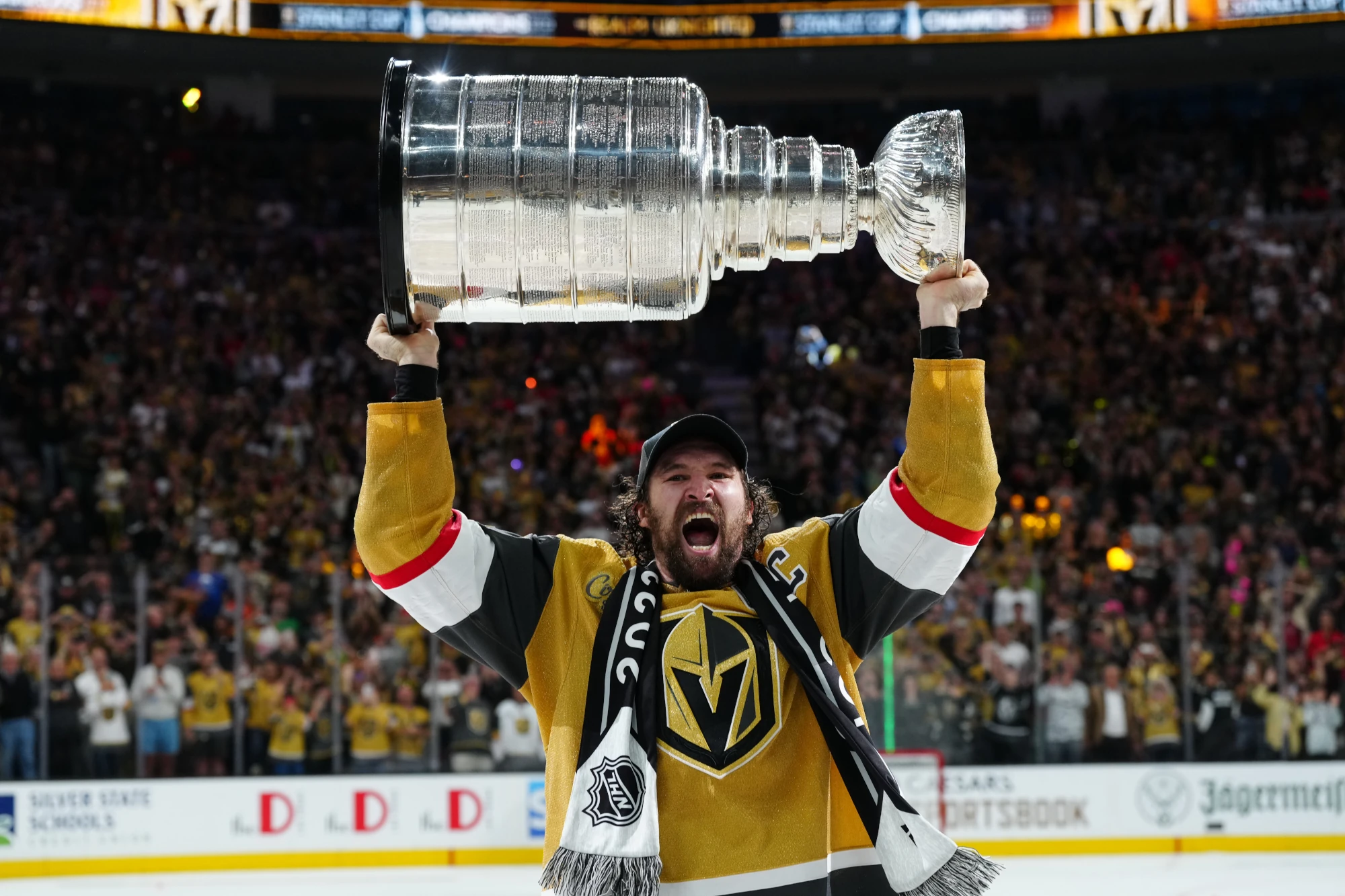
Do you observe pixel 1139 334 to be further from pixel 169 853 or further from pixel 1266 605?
pixel 169 853

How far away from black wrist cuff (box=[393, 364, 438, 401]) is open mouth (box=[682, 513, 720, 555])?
22.7 inches

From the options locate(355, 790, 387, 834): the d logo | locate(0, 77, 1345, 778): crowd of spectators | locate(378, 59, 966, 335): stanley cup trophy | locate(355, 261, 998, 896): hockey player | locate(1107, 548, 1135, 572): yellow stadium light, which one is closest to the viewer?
locate(378, 59, 966, 335): stanley cup trophy

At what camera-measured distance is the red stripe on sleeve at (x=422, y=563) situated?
2633 millimetres

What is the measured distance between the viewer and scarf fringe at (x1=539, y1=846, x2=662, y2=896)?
2.38m

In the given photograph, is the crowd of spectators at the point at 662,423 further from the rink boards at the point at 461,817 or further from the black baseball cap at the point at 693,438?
the black baseball cap at the point at 693,438

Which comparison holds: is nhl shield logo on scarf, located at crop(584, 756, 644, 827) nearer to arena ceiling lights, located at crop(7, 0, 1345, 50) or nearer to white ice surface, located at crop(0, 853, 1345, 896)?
Result: white ice surface, located at crop(0, 853, 1345, 896)

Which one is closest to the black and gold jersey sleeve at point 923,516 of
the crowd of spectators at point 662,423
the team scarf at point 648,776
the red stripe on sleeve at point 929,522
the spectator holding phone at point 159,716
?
the red stripe on sleeve at point 929,522

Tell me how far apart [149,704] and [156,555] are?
5.66 feet

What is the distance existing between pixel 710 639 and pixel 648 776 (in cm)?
30

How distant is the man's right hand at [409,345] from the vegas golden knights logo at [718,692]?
0.68m

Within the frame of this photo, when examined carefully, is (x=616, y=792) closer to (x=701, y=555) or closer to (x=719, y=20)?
(x=701, y=555)

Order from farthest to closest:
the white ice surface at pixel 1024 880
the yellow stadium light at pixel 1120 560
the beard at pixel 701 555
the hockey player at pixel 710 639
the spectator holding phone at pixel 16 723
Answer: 1. the yellow stadium light at pixel 1120 560
2. the spectator holding phone at pixel 16 723
3. the white ice surface at pixel 1024 880
4. the beard at pixel 701 555
5. the hockey player at pixel 710 639

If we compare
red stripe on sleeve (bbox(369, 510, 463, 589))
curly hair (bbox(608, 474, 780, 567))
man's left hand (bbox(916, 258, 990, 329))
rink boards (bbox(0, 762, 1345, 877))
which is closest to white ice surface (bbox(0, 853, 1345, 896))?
rink boards (bbox(0, 762, 1345, 877))

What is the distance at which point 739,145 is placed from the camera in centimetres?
232
